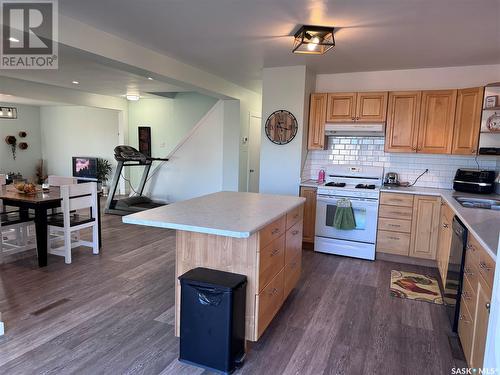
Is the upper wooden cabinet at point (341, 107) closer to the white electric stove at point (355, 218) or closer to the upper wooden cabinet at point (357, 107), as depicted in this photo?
the upper wooden cabinet at point (357, 107)

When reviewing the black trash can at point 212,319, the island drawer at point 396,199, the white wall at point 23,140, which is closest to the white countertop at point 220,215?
the black trash can at point 212,319

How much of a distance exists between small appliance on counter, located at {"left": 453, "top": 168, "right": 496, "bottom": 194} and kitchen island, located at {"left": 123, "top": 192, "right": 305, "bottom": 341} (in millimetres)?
2665

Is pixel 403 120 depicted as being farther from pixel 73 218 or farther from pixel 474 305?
pixel 73 218

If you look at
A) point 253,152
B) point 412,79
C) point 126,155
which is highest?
point 412,79

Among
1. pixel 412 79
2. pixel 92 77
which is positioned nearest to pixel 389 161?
pixel 412 79

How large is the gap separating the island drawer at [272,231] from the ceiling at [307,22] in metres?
1.67

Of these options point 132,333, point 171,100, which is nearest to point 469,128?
point 132,333

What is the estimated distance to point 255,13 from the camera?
8.94 feet

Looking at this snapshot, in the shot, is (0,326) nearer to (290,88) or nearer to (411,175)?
(290,88)

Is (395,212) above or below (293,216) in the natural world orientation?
below

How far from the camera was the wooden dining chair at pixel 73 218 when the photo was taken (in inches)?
149

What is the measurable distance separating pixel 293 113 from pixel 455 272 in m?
2.80

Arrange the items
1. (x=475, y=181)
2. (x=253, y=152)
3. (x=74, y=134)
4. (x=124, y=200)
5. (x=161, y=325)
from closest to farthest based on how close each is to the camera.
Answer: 1. (x=161, y=325)
2. (x=475, y=181)
3. (x=124, y=200)
4. (x=253, y=152)
5. (x=74, y=134)

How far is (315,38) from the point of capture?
3.08m
